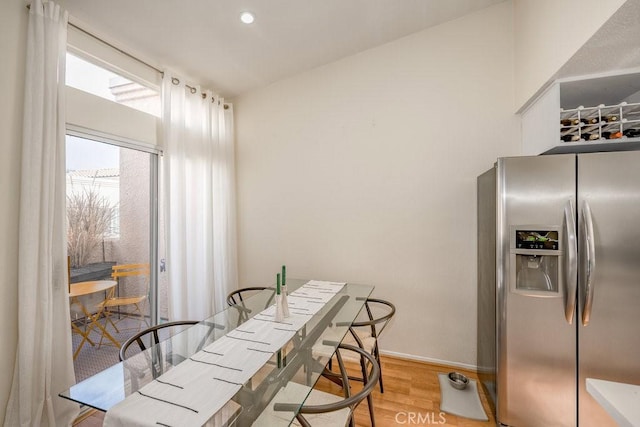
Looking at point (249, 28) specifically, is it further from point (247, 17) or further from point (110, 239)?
point (110, 239)

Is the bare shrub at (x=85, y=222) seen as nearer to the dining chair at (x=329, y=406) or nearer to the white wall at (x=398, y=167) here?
the white wall at (x=398, y=167)

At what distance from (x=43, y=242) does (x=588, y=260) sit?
10.7 ft

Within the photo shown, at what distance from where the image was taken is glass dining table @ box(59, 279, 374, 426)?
3.63ft

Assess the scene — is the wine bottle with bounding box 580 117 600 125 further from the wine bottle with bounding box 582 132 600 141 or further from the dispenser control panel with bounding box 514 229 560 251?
the dispenser control panel with bounding box 514 229 560 251

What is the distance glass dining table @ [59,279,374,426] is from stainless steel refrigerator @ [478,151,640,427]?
107cm

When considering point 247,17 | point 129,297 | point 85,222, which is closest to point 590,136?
point 247,17

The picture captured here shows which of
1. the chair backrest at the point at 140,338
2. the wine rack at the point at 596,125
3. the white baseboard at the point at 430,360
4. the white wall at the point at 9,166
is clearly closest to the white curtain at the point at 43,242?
the white wall at the point at 9,166

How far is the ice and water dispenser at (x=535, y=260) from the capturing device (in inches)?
70.7

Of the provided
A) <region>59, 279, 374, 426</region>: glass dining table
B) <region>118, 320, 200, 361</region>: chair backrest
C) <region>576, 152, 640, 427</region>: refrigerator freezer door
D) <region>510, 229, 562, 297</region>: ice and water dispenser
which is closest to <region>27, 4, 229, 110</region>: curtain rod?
<region>118, 320, 200, 361</region>: chair backrest

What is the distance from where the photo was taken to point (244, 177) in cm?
361

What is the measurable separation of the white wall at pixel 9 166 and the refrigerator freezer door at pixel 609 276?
335 cm

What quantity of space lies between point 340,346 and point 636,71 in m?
2.40

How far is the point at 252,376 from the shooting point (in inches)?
48.7

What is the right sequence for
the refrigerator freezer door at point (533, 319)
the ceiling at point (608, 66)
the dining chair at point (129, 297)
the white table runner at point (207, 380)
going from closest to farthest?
the white table runner at point (207, 380) → the ceiling at point (608, 66) → the refrigerator freezer door at point (533, 319) → the dining chair at point (129, 297)
